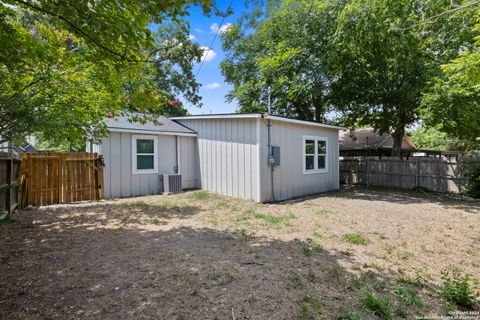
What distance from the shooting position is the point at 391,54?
1145cm

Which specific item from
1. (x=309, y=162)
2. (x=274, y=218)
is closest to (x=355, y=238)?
(x=274, y=218)

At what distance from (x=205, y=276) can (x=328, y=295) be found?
4.46ft

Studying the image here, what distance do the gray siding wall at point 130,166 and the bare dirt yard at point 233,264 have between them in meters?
1.97

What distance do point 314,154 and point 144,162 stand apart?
605 cm

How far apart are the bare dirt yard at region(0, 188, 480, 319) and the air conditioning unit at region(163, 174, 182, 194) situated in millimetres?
2601

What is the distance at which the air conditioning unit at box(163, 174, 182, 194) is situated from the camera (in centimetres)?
920

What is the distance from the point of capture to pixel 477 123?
410 inches

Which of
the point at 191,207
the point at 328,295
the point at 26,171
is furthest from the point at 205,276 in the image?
the point at 26,171

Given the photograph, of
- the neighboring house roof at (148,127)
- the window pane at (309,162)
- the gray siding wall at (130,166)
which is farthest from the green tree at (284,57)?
the gray siding wall at (130,166)

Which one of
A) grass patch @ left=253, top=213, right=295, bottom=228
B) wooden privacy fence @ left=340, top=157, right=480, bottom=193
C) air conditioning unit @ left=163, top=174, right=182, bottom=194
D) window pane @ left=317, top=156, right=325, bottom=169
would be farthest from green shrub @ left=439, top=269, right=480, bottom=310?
wooden privacy fence @ left=340, top=157, right=480, bottom=193

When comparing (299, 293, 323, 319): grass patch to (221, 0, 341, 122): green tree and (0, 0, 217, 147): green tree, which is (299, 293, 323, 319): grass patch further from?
(221, 0, 341, 122): green tree

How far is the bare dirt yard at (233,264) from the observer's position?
254 cm

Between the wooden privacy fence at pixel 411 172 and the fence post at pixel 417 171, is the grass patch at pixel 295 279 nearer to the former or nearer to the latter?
the wooden privacy fence at pixel 411 172

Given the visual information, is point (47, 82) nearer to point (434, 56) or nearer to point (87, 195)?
point (87, 195)
